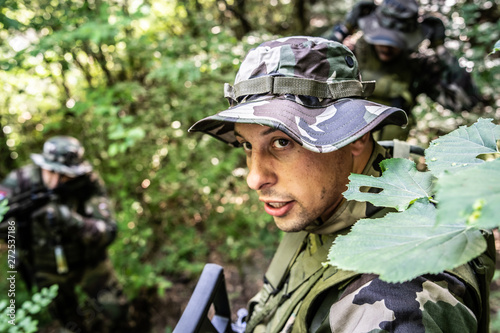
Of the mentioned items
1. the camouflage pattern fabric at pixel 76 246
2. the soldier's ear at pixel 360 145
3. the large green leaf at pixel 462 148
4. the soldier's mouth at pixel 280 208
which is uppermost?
the large green leaf at pixel 462 148

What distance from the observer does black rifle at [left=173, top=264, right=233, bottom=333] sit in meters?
1.22

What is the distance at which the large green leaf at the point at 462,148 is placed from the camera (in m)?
0.71

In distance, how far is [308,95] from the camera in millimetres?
1189

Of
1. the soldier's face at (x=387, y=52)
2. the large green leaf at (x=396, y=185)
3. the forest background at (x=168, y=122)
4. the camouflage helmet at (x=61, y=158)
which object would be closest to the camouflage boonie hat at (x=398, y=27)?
the soldier's face at (x=387, y=52)

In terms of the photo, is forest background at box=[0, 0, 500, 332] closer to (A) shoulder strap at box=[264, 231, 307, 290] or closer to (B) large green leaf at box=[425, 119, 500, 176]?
(A) shoulder strap at box=[264, 231, 307, 290]

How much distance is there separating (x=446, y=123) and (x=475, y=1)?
4.37 feet

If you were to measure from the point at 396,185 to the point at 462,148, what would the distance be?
18cm

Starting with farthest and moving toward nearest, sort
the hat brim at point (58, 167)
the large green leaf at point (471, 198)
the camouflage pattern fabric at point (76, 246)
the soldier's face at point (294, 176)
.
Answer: the camouflage pattern fabric at point (76, 246)
the hat brim at point (58, 167)
the soldier's face at point (294, 176)
the large green leaf at point (471, 198)

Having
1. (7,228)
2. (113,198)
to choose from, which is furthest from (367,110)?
(113,198)

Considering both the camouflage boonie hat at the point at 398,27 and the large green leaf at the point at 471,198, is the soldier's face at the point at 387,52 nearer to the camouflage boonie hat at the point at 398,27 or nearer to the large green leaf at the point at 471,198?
the camouflage boonie hat at the point at 398,27

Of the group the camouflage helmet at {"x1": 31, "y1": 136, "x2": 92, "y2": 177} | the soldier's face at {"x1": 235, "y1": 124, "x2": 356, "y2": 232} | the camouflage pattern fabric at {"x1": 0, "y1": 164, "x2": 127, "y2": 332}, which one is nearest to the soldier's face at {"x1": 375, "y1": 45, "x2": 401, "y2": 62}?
the soldier's face at {"x1": 235, "y1": 124, "x2": 356, "y2": 232}

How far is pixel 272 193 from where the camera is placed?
1249 millimetres

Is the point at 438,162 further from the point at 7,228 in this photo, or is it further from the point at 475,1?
the point at 7,228

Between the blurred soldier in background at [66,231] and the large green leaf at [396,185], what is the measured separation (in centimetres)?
350
